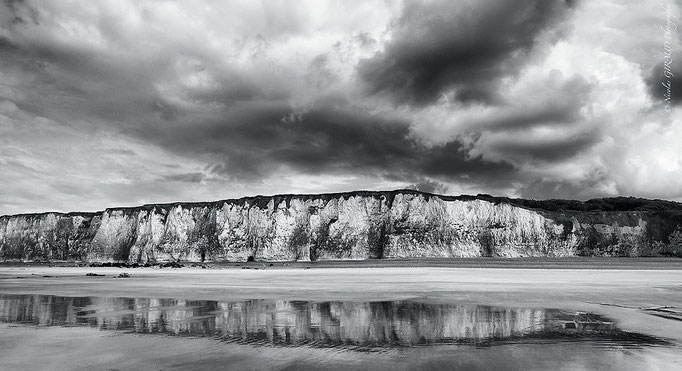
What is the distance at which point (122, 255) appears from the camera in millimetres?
82375

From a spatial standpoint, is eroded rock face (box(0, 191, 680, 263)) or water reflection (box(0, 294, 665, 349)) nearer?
water reflection (box(0, 294, 665, 349))

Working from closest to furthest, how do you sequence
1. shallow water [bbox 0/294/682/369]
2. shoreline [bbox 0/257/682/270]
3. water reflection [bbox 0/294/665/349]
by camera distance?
shallow water [bbox 0/294/682/369] < water reflection [bbox 0/294/665/349] < shoreline [bbox 0/257/682/270]

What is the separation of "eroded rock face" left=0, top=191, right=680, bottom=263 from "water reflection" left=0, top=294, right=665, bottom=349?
196 ft

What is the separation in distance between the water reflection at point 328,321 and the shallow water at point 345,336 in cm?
2

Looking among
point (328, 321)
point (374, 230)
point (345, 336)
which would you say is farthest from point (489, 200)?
point (345, 336)

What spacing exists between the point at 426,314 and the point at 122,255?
84.9 meters

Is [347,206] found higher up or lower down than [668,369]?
higher up

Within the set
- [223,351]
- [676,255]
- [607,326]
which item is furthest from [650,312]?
[676,255]

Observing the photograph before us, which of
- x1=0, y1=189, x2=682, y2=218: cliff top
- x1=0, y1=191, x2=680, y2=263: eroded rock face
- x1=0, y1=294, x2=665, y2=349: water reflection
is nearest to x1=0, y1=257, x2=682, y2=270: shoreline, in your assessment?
x1=0, y1=191, x2=680, y2=263: eroded rock face

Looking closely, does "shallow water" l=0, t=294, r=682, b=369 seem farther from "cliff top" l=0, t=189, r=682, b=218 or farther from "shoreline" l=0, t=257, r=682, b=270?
"cliff top" l=0, t=189, r=682, b=218

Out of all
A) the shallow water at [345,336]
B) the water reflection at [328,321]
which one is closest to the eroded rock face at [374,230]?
the water reflection at [328,321]

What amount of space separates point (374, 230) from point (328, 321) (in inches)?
2535

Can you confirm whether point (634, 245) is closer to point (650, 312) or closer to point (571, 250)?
point (571, 250)

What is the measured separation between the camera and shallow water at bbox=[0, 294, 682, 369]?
538 centimetres
